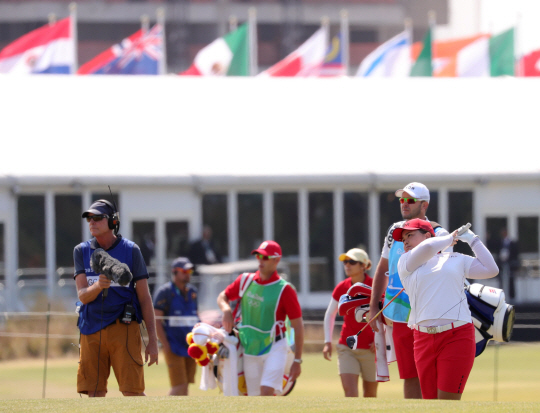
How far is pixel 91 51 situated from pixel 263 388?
170 ft

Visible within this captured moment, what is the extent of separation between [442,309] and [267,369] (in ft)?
7.78

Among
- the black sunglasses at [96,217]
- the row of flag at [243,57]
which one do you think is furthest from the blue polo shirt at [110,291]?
the row of flag at [243,57]

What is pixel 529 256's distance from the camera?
61.0 ft

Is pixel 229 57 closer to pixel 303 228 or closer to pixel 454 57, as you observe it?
A: pixel 454 57

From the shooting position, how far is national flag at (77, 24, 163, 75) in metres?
25.0

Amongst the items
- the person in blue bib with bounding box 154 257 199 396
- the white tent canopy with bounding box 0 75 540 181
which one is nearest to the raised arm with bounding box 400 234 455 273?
the person in blue bib with bounding box 154 257 199 396

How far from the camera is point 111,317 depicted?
6.21 metres

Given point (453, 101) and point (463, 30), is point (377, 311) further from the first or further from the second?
point (463, 30)

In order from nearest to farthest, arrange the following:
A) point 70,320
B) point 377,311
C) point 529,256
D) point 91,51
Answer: point 377,311 < point 70,320 < point 529,256 < point 91,51

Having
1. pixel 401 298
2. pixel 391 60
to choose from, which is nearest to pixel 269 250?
pixel 401 298

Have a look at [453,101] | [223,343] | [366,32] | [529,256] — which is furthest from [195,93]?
[366,32]

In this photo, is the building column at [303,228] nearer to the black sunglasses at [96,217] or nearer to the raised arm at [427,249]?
the black sunglasses at [96,217]

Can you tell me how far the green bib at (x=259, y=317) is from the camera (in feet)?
25.3

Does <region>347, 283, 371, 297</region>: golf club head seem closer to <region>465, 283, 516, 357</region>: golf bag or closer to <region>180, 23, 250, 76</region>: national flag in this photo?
<region>465, 283, 516, 357</region>: golf bag
